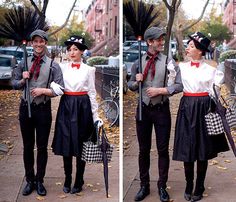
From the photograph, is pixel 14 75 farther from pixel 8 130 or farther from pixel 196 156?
pixel 196 156

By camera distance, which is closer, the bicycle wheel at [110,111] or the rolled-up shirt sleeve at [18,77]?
the rolled-up shirt sleeve at [18,77]

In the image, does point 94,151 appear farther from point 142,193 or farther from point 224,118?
point 224,118

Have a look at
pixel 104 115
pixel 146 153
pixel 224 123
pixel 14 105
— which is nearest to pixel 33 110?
pixel 14 105

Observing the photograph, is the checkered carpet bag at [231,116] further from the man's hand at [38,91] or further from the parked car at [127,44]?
the man's hand at [38,91]

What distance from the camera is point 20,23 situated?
3.66m

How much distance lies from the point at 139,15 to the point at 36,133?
131 centimetres

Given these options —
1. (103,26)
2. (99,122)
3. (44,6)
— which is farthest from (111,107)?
(44,6)

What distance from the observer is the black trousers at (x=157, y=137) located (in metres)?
3.47

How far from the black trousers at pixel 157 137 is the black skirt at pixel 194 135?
0.33ft

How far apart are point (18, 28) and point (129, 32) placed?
0.93 meters

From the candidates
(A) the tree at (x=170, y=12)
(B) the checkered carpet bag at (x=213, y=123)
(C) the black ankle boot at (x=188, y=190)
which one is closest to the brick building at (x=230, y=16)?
(A) the tree at (x=170, y=12)

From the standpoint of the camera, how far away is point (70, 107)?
3.55 m

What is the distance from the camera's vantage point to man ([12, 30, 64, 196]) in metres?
3.50

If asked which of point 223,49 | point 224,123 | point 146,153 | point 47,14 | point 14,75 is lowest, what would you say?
point 146,153
